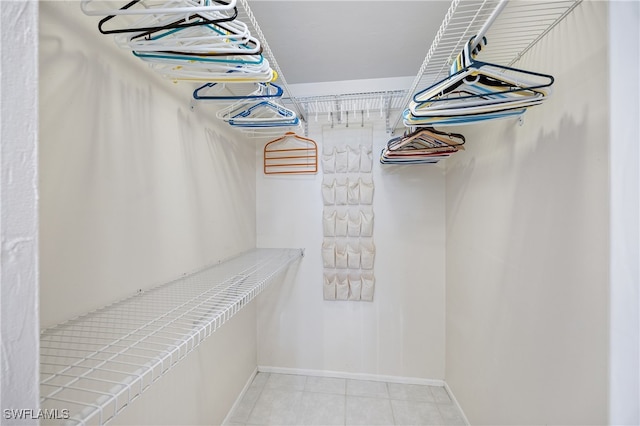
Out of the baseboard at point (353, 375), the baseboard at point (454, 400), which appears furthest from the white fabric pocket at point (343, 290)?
the baseboard at point (454, 400)

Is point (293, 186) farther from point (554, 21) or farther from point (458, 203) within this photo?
point (554, 21)

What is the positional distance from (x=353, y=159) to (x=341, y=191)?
0.91 feet

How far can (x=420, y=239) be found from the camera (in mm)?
1961

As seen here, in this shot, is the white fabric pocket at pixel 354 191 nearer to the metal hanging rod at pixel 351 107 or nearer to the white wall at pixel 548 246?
the metal hanging rod at pixel 351 107

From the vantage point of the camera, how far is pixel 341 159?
2.00 metres

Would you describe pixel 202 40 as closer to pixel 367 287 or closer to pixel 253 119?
pixel 253 119

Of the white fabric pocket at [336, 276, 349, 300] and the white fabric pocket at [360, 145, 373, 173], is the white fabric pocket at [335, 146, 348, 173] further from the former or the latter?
the white fabric pocket at [336, 276, 349, 300]

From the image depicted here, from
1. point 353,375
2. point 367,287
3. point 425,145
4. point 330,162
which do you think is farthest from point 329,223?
A: point 353,375

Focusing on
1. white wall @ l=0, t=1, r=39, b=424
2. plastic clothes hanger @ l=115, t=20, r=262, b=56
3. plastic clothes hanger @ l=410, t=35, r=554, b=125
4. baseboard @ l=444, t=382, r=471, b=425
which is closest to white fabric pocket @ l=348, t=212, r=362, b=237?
plastic clothes hanger @ l=410, t=35, r=554, b=125

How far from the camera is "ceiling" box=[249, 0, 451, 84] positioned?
1.21 metres

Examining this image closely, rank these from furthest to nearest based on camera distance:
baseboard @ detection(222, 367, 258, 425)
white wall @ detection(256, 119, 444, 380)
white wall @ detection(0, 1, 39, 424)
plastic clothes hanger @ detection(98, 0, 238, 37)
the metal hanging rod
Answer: white wall @ detection(256, 119, 444, 380) < the metal hanging rod < baseboard @ detection(222, 367, 258, 425) < plastic clothes hanger @ detection(98, 0, 238, 37) < white wall @ detection(0, 1, 39, 424)

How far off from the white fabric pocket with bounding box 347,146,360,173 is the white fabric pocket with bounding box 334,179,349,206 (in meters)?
0.12

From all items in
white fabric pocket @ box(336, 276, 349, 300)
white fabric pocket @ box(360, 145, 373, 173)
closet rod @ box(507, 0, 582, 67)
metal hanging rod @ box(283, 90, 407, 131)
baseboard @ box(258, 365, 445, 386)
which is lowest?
baseboard @ box(258, 365, 445, 386)

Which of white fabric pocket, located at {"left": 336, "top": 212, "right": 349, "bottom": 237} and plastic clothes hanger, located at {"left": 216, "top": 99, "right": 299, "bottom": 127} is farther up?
plastic clothes hanger, located at {"left": 216, "top": 99, "right": 299, "bottom": 127}
